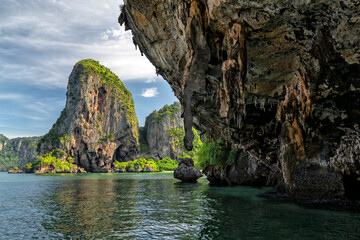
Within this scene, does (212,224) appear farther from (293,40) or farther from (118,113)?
(118,113)

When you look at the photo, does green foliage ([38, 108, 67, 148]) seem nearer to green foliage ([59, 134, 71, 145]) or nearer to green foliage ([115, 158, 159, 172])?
green foliage ([59, 134, 71, 145])

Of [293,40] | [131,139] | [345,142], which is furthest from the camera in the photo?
[131,139]

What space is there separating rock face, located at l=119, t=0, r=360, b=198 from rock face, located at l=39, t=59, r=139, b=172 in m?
138

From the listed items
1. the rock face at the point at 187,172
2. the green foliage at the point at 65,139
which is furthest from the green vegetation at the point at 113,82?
the rock face at the point at 187,172

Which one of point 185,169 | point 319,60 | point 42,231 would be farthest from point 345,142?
point 185,169

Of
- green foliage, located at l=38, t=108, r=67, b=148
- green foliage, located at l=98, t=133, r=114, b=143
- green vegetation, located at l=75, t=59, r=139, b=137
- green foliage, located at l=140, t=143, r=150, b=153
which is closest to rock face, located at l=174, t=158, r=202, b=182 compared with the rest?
green foliage, located at l=98, t=133, r=114, b=143

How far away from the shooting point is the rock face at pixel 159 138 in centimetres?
17762

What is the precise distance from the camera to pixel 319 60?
1247 cm

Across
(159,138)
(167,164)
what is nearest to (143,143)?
(159,138)

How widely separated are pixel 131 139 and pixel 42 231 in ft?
507

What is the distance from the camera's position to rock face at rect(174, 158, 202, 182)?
4466 cm

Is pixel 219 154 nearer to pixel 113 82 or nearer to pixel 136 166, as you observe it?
pixel 136 166

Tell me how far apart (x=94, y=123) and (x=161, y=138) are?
51.0 m

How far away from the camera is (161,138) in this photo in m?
182
